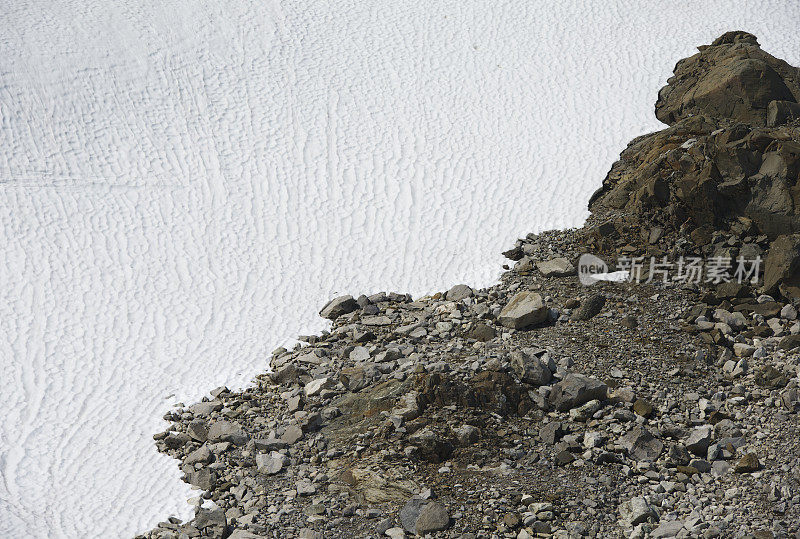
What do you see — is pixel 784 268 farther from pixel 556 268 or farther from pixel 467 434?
pixel 467 434

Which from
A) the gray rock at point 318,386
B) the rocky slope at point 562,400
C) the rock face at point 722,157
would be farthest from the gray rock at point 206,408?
the rock face at point 722,157

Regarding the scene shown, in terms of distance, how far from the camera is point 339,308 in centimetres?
1091

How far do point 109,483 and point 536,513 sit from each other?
5.11 m

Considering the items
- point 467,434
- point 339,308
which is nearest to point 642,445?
point 467,434

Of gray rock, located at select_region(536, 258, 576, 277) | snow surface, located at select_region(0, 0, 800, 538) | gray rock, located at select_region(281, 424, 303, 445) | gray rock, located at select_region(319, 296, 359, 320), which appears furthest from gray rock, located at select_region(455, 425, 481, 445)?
gray rock, located at select_region(319, 296, 359, 320)

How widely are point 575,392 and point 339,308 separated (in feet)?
14.1

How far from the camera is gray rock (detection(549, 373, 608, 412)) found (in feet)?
25.8

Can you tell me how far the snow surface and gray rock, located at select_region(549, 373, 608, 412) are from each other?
3.46 metres

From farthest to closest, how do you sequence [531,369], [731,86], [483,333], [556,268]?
[731,86]
[556,268]
[483,333]
[531,369]

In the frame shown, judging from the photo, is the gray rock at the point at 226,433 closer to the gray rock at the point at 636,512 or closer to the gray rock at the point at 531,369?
the gray rock at the point at 531,369

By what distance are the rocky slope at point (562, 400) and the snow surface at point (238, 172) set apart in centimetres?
87

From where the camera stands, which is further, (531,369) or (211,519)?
(531,369)

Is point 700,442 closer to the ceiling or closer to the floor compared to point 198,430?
closer to the floor

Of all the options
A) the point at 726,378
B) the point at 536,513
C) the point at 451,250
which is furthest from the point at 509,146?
the point at 536,513
